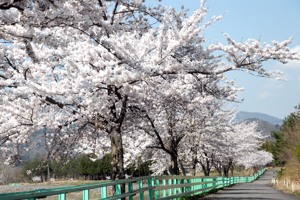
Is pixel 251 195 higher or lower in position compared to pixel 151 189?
lower

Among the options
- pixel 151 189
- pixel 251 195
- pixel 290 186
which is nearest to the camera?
pixel 151 189

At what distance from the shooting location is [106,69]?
10062 millimetres

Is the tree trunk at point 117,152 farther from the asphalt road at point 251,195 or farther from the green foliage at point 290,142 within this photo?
the green foliage at point 290,142

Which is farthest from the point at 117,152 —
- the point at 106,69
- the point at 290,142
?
the point at 290,142

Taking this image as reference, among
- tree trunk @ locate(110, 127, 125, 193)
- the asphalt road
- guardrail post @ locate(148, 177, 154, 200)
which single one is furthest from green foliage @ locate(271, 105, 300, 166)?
tree trunk @ locate(110, 127, 125, 193)

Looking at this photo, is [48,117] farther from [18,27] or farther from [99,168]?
[99,168]

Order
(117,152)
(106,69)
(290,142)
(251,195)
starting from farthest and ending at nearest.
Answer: (290,142) → (251,195) → (117,152) → (106,69)

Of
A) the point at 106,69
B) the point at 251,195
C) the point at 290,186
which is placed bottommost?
the point at 251,195

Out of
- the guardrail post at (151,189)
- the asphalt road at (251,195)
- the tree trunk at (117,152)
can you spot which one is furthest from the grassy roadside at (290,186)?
the tree trunk at (117,152)

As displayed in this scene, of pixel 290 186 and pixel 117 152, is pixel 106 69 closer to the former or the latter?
pixel 117 152

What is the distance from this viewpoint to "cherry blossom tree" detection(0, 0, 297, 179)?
10.1 metres

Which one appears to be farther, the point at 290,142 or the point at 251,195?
the point at 290,142

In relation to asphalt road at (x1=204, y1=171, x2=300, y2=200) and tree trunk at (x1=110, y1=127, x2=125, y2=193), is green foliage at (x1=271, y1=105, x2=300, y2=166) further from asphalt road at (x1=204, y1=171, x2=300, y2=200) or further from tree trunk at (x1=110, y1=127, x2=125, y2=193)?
tree trunk at (x1=110, y1=127, x2=125, y2=193)

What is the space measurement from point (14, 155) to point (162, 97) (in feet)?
16.6
